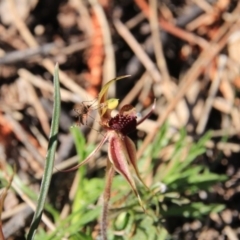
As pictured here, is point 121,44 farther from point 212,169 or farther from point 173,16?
point 212,169

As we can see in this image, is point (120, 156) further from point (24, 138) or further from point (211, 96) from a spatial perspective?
point (211, 96)

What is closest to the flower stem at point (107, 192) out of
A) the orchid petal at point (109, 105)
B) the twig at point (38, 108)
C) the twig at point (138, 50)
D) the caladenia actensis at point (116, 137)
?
the caladenia actensis at point (116, 137)

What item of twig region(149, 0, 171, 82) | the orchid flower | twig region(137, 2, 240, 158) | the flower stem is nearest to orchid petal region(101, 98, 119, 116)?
the orchid flower

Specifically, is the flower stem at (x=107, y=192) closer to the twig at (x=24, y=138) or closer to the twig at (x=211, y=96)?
the twig at (x=24, y=138)

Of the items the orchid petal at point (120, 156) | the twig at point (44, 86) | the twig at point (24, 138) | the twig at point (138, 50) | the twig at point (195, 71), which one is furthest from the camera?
the twig at point (138, 50)

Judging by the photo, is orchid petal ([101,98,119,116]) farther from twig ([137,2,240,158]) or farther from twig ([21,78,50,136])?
twig ([21,78,50,136])


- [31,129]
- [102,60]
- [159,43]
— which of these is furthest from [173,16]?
[31,129]

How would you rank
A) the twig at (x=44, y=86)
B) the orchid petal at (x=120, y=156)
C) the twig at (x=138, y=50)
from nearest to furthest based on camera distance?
1. the orchid petal at (x=120, y=156)
2. the twig at (x=44, y=86)
3. the twig at (x=138, y=50)

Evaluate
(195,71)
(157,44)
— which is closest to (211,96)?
(195,71)

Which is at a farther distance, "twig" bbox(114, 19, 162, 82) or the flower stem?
"twig" bbox(114, 19, 162, 82)
